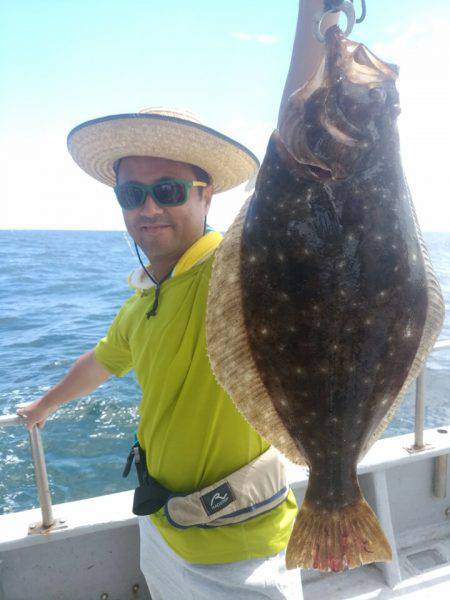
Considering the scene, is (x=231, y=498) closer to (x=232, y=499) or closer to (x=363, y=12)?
(x=232, y=499)

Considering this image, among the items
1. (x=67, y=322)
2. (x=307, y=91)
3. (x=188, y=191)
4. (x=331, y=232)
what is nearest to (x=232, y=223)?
(x=331, y=232)

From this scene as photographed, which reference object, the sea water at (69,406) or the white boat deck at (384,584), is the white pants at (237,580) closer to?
the white boat deck at (384,584)

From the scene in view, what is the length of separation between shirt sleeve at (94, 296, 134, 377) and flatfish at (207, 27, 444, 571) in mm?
1078

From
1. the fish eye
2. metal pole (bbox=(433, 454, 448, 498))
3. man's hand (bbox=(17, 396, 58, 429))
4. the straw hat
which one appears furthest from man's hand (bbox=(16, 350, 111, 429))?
metal pole (bbox=(433, 454, 448, 498))

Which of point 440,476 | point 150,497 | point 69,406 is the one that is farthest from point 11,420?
point 69,406

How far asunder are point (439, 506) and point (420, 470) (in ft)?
1.14

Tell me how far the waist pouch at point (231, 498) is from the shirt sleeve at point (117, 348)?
0.81 metres

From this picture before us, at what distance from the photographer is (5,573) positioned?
10.0 ft

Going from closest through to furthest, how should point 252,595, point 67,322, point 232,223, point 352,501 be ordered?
point 232,223, point 352,501, point 252,595, point 67,322

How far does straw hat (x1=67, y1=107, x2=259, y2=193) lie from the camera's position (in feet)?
6.78

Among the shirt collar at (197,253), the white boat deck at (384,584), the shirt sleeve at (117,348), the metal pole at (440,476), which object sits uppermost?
the shirt collar at (197,253)

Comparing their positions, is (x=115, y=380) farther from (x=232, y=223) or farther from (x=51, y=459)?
(x=232, y=223)

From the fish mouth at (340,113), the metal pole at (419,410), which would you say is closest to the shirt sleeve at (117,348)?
the fish mouth at (340,113)

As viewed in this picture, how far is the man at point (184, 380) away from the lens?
192 cm
